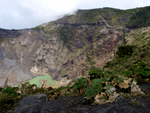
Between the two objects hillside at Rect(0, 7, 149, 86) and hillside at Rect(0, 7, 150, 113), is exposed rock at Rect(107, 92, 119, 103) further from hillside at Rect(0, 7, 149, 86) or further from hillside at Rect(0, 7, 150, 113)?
hillside at Rect(0, 7, 149, 86)

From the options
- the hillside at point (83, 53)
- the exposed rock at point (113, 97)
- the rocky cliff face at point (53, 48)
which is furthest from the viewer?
the rocky cliff face at point (53, 48)

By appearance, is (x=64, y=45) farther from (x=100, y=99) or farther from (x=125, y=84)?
(x=100, y=99)

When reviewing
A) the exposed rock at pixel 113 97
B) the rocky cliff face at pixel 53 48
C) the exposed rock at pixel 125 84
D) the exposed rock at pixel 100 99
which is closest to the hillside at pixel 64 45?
the rocky cliff face at pixel 53 48

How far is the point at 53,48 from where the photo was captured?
117 metres

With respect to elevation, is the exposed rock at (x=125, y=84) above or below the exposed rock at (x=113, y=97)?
above

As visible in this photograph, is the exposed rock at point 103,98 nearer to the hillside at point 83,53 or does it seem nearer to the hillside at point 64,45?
the hillside at point 83,53

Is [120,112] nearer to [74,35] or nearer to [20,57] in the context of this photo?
[74,35]

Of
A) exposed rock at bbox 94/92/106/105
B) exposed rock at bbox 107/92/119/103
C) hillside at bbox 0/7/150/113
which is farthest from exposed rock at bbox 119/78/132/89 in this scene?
exposed rock at bbox 94/92/106/105

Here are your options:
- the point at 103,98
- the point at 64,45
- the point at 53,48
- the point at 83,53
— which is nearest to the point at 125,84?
the point at 103,98

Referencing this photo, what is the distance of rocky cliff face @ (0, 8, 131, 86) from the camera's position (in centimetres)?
7825

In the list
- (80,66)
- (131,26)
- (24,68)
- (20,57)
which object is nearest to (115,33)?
(131,26)

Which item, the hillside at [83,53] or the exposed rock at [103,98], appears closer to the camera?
the exposed rock at [103,98]

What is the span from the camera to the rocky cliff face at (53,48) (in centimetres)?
7825

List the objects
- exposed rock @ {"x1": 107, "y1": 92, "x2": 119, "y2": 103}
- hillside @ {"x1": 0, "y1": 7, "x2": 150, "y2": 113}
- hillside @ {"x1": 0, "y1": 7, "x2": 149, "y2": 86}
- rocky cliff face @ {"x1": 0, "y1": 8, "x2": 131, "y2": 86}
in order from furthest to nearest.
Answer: rocky cliff face @ {"x1": 0, "y1": 8, "x2": 131, "y2": 86}, hillside @ {"x1": 0, "y1": 7, "x2": 149, "y2": 86}, hillside @ {"x1": 0, "y1": 7, "x2": 150, "y2": 113}, exposed rock @ {"x1": 107, "y1": 92, "x2": 119, "y2": 103}
